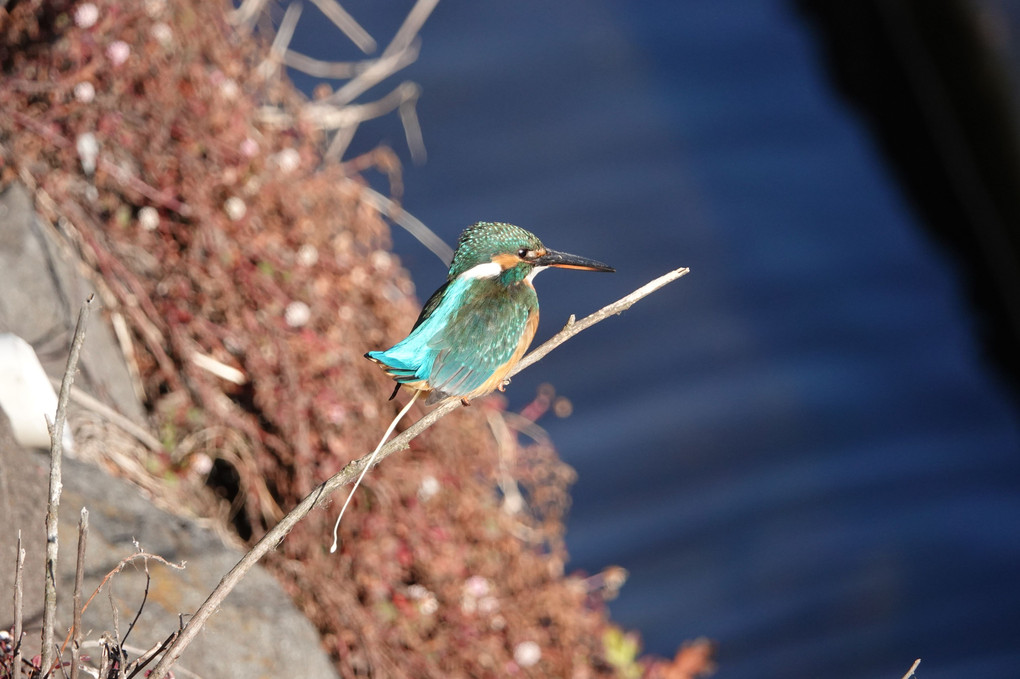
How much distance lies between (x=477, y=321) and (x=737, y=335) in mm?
3364

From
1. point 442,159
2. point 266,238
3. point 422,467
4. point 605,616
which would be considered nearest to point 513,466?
point 422,467

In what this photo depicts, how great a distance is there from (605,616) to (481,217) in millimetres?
1812

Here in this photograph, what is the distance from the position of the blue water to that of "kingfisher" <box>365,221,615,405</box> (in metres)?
2.37

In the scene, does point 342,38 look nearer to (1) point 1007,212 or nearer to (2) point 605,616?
(2) point 605,616

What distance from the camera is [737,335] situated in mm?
4812

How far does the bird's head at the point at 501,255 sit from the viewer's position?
173cm

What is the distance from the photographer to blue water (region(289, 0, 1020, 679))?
4.24 m

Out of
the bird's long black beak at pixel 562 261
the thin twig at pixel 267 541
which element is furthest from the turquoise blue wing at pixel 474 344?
the thin twig at pixel 267 541

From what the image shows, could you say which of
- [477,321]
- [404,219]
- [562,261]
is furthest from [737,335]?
[477,321]

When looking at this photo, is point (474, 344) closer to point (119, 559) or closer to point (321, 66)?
point (119, 559)

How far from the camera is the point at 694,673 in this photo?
390cm

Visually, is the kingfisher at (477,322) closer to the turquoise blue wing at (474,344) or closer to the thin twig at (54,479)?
the turquoise blue wing at (474,344)

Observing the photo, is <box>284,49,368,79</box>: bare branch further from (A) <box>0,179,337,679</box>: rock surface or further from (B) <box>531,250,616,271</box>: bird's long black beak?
(B) <box>531,250,616,271</box>: bird's long black beak

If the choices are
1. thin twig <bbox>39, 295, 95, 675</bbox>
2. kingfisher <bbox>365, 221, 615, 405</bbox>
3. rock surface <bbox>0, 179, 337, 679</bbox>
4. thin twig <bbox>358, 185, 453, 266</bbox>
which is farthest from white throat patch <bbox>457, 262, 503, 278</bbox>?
thin twig <bbox>358, 185, 453, 266</bbox>
